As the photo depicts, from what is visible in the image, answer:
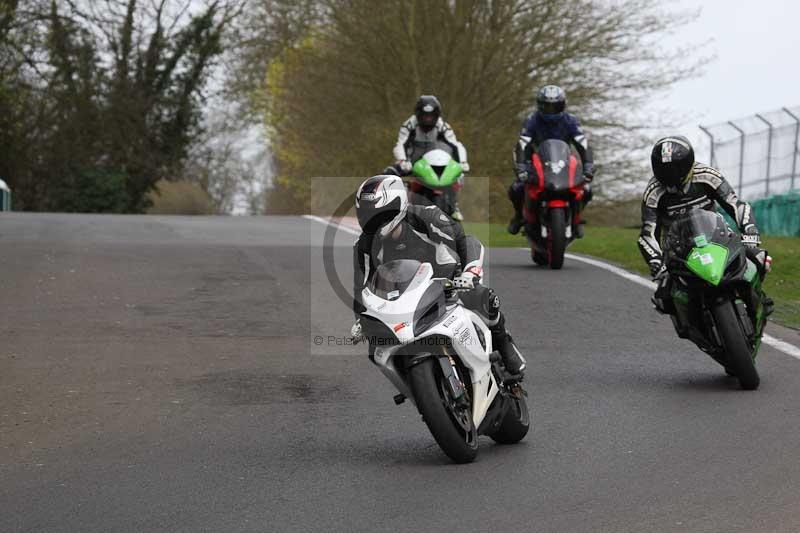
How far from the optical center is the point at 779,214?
23625mm

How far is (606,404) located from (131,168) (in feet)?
136

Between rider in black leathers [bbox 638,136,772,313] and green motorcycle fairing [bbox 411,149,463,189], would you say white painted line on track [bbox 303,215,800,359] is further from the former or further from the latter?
green motorcycle fairing [bbox 411,149,463,189]

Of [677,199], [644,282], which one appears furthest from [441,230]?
[644,282]

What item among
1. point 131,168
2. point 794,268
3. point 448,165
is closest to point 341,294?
point 448,165

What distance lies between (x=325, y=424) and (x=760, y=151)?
66.4ft

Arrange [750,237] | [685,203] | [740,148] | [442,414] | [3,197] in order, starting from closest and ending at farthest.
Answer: [442,414] < [750,237] < [685,203] < [740,148] < [3,197]

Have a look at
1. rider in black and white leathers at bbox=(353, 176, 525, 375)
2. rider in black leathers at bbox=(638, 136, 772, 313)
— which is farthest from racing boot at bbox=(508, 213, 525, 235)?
rider in black and white leathers at bbox=(353, 176, 525, 375)

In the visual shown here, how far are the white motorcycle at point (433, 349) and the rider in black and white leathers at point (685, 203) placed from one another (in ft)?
9.44

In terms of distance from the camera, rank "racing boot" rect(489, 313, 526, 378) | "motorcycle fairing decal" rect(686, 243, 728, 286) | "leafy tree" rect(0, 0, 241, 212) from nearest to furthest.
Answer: "racing boot" rect(489, 313, 526, 378) < "motorcycle fairing decal" rect(686, 243, 728, 286) < "leafy tree" rect(0, 0, 241, 212)

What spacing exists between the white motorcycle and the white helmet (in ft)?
0.75

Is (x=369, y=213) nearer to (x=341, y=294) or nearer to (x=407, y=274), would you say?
(x=407, y=274)

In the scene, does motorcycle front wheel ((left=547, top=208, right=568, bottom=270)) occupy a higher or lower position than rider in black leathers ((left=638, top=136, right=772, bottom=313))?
lower

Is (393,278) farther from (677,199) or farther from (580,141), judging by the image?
(580,141)

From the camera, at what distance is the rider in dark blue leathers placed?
1508 centimetres
